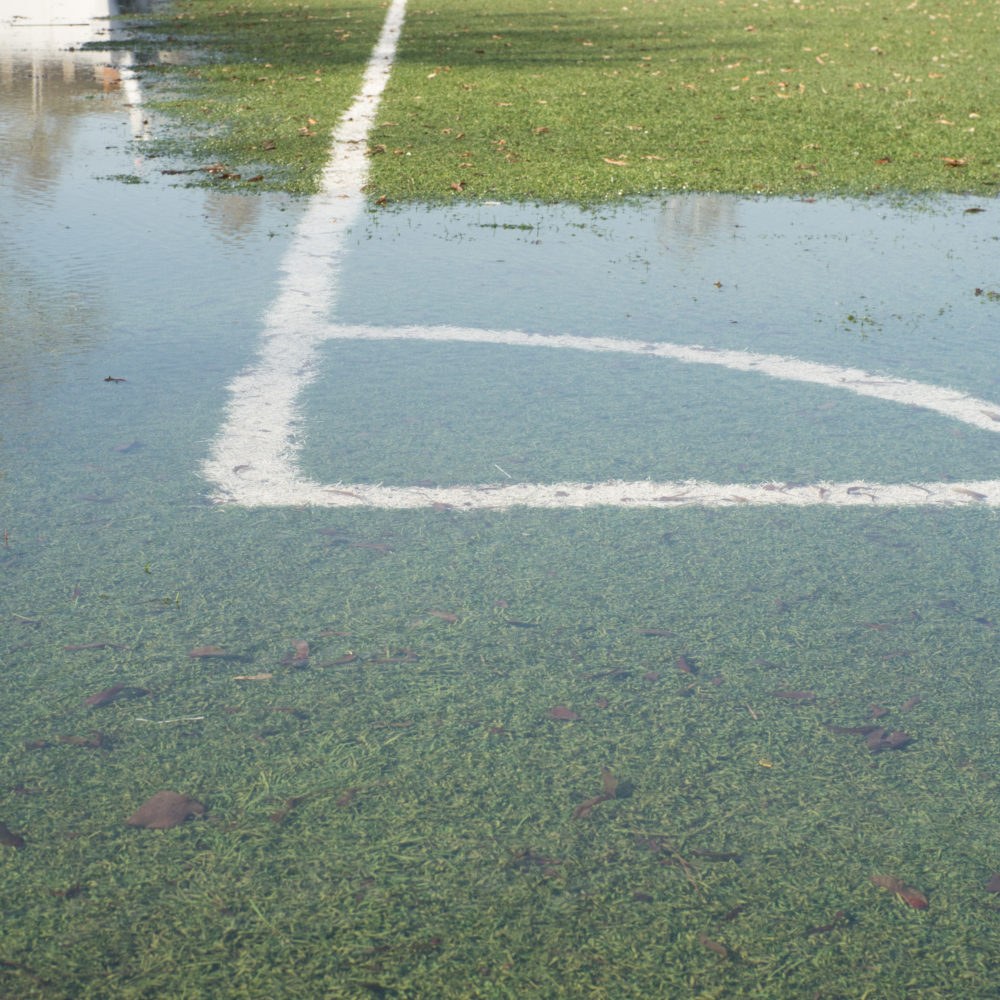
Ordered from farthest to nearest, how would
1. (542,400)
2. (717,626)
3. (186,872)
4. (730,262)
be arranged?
1. (730,262)
2. (542,400)
3. (717,626)
4. (186,872)

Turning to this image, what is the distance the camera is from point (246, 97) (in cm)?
1150

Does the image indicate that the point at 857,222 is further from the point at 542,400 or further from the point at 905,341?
the point at 542,400

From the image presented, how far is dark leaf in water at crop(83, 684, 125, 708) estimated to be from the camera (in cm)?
255

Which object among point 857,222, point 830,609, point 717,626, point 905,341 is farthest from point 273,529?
point 857,222

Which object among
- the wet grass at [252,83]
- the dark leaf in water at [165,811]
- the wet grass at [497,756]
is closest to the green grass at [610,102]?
the wet grass at [252,83]

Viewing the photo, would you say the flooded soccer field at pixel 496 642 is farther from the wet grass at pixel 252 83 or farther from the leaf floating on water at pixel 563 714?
the wet grass at pixel 252 83

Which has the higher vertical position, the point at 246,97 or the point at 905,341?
the point at 246,97

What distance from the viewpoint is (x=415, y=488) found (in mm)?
3600

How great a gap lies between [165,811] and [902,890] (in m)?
1.42

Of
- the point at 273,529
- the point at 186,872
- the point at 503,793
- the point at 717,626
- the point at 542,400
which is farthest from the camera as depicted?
the point at 542,400

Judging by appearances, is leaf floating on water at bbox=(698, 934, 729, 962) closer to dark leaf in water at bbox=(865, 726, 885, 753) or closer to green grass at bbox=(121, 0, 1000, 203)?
dark leaf in water at bbox=(865, 726, 885, 753)

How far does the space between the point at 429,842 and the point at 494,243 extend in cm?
491

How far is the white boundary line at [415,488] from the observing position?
11.7 ft

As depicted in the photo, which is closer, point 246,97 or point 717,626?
point 717,626
